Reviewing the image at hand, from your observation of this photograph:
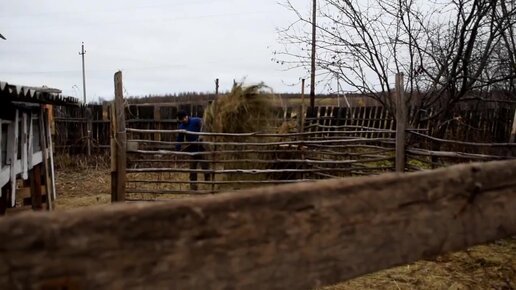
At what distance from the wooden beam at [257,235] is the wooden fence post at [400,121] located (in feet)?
15.3

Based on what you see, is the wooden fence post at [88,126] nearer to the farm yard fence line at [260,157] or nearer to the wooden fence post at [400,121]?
the farm yard fence line at [260,157]

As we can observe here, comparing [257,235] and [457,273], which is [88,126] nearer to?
[457,273]

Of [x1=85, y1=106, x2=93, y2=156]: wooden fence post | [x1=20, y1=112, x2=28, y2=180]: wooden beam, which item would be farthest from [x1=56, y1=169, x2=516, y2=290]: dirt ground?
[x1=85, y1=106, x2=93, y2=156]: wooden fence post

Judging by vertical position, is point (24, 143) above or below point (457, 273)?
above

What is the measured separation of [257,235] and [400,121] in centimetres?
522

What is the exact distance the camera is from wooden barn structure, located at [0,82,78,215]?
3.81 m

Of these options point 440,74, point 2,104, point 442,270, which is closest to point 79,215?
point 2,104

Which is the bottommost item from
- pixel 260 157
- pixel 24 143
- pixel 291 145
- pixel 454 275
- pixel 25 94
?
pixel 454 275

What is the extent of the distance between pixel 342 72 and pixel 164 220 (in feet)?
24.4

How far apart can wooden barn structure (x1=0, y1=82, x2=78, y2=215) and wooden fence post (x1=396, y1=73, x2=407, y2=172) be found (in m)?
3.96

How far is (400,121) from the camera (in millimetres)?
5738

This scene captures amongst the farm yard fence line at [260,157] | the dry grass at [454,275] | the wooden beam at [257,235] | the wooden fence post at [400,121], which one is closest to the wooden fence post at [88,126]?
the farm yard fence line at [260,157]

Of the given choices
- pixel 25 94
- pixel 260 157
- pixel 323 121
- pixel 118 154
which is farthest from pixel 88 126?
pixel 25 94

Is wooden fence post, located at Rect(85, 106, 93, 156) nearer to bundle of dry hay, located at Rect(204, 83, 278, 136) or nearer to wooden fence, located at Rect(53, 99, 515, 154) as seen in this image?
wooden fence, located at Rect(53, 99, 515, 154)
